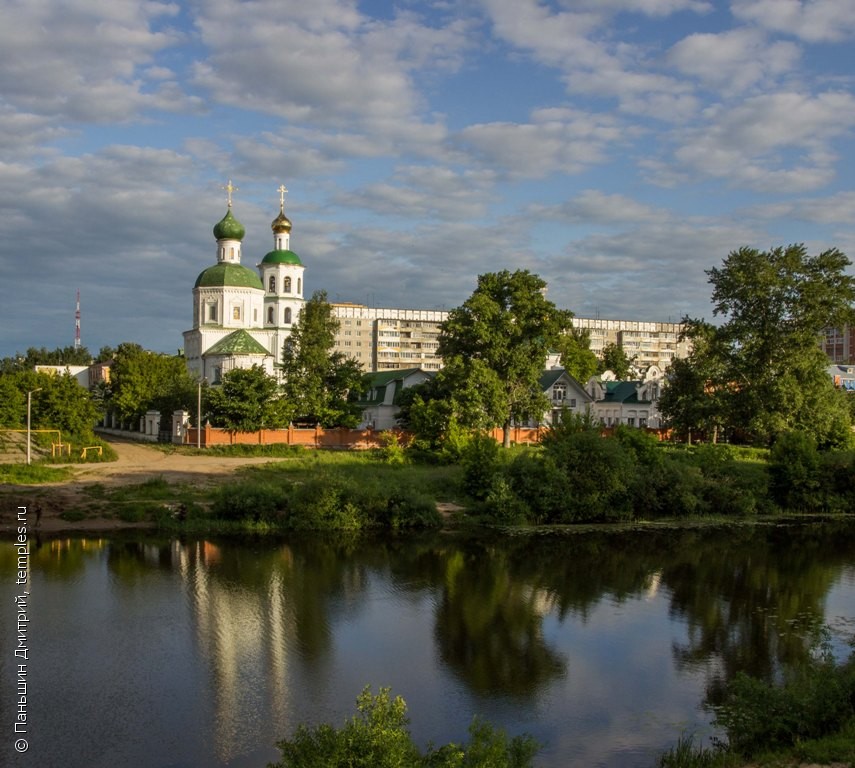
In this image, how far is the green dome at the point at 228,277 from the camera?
207ft

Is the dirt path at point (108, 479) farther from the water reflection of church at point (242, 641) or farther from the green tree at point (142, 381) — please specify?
the green tree at point (142, 381)

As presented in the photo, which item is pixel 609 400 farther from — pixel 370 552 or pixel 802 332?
pixel 370 552

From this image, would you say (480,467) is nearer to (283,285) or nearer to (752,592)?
(752,592)

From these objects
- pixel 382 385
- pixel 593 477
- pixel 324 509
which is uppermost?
pixel 382 385

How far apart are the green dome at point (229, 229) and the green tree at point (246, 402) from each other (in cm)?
1963

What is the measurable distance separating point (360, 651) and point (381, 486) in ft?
49.8

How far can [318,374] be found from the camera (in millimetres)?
52125

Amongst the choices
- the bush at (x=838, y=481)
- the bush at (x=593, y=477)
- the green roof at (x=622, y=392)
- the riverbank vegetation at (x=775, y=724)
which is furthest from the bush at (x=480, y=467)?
the green roof at (x=622, y=392)

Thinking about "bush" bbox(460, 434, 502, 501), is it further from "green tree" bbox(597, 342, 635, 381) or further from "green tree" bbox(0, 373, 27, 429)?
"green tree" bbox(597, 342, 635, 381)

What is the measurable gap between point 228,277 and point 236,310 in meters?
2.46

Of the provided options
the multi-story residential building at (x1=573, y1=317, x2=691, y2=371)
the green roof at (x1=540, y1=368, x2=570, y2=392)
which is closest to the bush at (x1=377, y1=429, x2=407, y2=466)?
the green roof at (x1=540, y1=368, x2=570, y2=392)

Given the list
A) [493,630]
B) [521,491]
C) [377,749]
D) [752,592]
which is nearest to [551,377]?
[521,491]

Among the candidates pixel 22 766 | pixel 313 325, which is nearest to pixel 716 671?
pixel 22 766

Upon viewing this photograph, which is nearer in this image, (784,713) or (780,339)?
(784,713)
